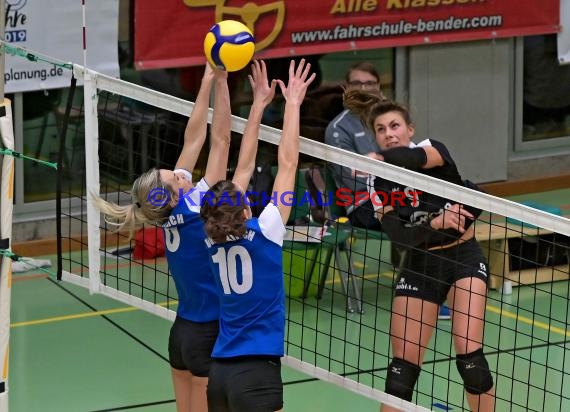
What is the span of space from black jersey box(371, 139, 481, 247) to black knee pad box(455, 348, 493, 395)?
1.96ft

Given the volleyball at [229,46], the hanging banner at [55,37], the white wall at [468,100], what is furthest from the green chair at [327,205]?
the volleyball at [229,46]

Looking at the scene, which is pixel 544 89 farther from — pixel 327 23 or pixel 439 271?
pixel 439 271

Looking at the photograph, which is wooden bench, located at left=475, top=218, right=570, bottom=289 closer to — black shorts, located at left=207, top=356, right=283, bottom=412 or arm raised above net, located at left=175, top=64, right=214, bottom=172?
arm raised above net, located at left=175, top=64, right=214, bottom=172

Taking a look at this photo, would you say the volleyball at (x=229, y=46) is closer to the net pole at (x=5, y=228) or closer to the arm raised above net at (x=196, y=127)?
the arm raised above net at (x=196, y=127)

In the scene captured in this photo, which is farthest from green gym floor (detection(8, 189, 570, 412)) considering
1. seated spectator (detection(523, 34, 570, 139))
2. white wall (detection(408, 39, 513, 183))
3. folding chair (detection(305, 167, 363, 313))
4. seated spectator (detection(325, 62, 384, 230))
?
seated spectator (detection(523, 34, 570, 139))

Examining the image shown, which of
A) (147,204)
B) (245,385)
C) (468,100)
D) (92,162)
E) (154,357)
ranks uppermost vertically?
(468,100)

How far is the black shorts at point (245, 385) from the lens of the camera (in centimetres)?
505

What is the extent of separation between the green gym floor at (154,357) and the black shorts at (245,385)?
1.26 meters

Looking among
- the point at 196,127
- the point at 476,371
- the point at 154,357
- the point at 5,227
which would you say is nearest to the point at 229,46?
the point at 196,127

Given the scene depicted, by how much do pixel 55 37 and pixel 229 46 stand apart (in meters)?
4.95

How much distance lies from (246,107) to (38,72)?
7.08 feet

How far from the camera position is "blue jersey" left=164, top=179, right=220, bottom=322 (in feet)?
18.0

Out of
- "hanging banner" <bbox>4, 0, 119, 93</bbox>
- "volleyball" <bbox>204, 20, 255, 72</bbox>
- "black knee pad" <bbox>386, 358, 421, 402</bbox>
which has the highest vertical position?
"hanging banner" <bbox>4, 0, 119, 93</bbox>

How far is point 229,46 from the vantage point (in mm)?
5723
